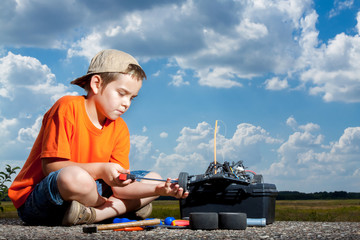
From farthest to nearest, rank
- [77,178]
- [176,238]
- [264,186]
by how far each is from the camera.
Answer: [264,186] < [77,178] < [176,238]

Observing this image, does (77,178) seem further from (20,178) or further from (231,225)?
(231,225)

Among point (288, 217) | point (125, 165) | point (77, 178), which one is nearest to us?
point (77, 178)

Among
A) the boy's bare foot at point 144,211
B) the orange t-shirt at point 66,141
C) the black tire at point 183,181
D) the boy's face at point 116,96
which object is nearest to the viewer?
the black tire at point 183,181

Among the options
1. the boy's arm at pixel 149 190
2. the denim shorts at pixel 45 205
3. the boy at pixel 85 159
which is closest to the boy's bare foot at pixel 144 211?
the boy at pixel 85 159

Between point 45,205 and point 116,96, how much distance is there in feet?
4.71

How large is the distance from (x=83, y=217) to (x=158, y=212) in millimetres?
2433

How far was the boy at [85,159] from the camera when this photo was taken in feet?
13.3

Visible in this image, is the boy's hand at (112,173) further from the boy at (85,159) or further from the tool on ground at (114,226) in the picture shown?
the tool on ground at (114,226)

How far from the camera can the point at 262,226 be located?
4453 millimetres

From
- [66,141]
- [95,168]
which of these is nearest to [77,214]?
[95,168]

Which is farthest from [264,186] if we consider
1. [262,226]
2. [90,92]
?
[90,92]

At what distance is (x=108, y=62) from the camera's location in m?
4.43

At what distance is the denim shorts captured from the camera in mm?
4070

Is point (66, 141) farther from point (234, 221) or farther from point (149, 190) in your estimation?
point (234, 221)
